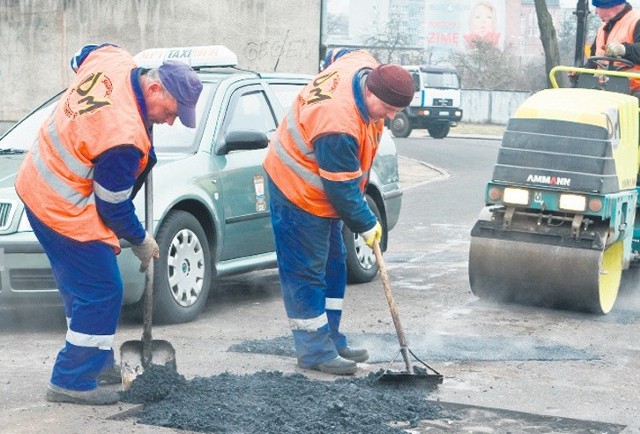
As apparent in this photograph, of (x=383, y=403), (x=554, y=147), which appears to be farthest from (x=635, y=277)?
(x=383, y=403)

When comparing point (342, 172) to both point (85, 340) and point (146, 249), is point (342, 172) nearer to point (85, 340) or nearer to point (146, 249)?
point (146, 249)

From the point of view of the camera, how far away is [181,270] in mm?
8367

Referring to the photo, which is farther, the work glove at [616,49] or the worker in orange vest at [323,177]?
the work glove at [616,49]

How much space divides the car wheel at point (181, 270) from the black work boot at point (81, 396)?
1.92 meters

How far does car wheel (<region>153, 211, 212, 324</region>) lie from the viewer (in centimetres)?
815

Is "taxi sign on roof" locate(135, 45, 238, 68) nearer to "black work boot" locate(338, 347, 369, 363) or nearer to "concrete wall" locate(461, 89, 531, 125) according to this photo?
"black work boot" locate(338, 347, 369, 363)

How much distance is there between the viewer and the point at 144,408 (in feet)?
20.0

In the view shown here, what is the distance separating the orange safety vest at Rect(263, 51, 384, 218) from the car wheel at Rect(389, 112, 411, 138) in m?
32.9

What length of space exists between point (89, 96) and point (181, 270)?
253 cm

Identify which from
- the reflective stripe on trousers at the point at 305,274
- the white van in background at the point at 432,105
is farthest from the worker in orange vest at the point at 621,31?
the white van in background at the point at 432,105

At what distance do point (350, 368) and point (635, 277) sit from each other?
413 centimetres

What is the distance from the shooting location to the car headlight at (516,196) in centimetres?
882

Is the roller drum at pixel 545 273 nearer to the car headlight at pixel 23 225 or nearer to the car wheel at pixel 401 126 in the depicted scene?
the car headlight at pixel 23 225

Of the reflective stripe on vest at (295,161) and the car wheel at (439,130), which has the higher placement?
the reflective stripe on vest at (295,161)
